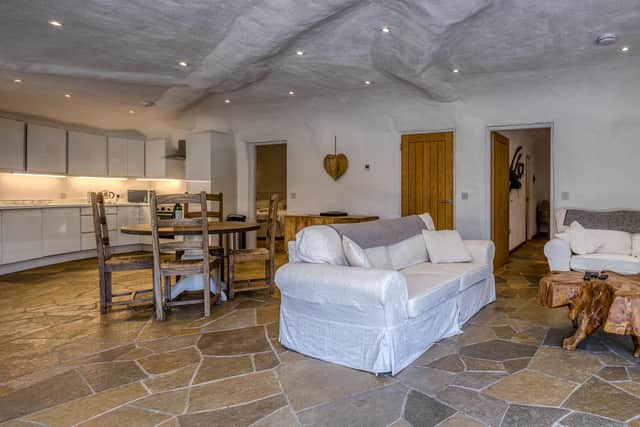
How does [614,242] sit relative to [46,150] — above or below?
below

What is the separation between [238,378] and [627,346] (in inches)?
103

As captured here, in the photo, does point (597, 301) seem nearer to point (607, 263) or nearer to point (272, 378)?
point (607, 263)

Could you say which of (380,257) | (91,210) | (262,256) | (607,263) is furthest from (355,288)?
(91,210)

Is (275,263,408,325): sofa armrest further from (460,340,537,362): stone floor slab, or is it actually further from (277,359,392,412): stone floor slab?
(460,340,537,362): stone floor slab

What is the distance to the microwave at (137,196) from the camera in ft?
27.1

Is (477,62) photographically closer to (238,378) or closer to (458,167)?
(458,167)

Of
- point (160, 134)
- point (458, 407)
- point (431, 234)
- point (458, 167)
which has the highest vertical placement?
point (160, 134)

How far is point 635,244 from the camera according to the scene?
15.1 ft

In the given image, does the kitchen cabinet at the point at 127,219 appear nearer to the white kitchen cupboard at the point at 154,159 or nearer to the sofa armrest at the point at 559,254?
the white kitchen cupboard at the point at 154,159

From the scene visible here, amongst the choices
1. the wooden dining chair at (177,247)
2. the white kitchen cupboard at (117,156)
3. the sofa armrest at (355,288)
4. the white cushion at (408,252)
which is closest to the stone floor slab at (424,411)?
the sofa armrest at (355,288)

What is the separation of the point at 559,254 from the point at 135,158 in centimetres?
718

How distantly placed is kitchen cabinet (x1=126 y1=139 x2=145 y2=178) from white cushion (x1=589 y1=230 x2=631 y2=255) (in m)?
7.42

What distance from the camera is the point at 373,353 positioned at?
255 centimetres

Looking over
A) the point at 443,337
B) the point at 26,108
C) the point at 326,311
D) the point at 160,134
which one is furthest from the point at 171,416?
the point at 160,134
